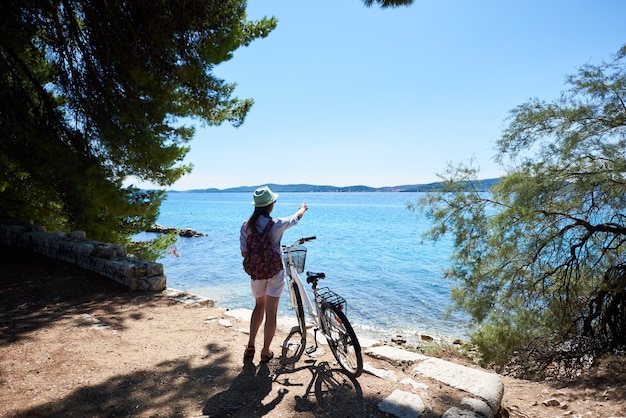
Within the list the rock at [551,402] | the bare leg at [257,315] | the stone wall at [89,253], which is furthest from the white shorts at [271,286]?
the stone wall at [89,253]

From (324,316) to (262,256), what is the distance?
2.95ft

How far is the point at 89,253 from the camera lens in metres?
7.76

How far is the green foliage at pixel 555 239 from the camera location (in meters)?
6.48

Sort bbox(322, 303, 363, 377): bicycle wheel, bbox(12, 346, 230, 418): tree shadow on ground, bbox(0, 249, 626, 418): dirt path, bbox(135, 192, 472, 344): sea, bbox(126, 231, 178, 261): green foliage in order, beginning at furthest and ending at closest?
bbox(135, 192, 472, 344): sea < bbox(126, 231, 178, 261): green foliage < bbox(322, 303, 363, 377): bicycle wheel < bbox(0, 249, 626, 418): dirt path < bbox(12, 346, 230, 418): tree shadow on ground

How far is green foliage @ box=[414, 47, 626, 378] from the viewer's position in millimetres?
6480

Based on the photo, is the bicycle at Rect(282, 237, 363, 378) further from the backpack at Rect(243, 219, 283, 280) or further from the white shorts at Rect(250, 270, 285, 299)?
the backpack at Rect(243, 219, 283, 280)

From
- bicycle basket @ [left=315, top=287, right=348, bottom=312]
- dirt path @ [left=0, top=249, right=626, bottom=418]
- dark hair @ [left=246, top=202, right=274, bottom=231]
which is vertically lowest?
dirt path @ [left=0, top=249, right=626, bottom=418]

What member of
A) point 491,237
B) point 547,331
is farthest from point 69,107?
point 547,331

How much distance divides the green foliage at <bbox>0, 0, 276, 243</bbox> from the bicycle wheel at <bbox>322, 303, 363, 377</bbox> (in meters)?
6.33

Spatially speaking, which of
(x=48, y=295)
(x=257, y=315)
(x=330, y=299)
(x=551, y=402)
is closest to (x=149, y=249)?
(x=48, y=295)

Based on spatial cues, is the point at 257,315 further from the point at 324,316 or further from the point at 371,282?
the point at 371,282

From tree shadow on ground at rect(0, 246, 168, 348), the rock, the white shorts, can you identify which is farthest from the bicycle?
tree shadow on ground at rect(0, 246, 168, 348)

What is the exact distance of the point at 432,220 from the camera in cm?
857

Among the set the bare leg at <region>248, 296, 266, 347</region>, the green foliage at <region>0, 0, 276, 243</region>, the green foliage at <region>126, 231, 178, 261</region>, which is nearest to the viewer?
the bare leg at <region>248, 296, 266, 347</region>
